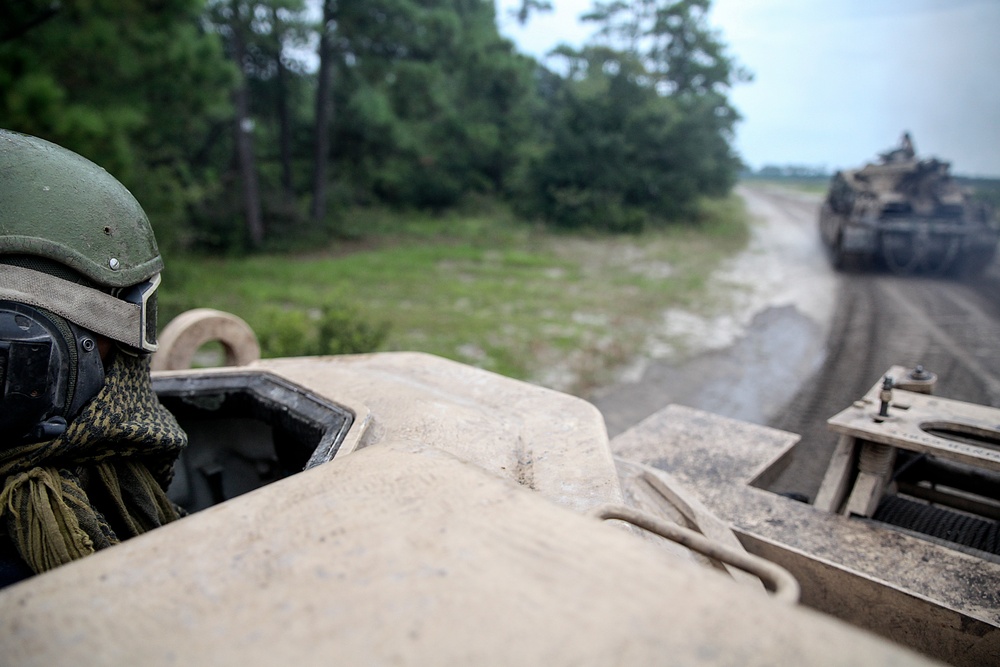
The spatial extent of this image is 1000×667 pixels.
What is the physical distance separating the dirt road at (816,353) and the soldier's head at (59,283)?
3.80m

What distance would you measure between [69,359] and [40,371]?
0.23ft

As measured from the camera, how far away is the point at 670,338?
787 cm

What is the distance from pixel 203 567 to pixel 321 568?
6.9 inches

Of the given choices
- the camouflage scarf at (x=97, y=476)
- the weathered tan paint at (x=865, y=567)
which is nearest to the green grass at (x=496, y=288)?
the weathered tan paint at (x=865, y=567)

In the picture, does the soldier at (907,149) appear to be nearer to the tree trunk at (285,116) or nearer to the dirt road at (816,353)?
the dirt road at (816,353)

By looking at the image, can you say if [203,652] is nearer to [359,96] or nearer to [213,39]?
[213,39]

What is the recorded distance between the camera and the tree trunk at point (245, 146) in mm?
12588

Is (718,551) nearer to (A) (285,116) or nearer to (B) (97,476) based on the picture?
(B) (97,476)

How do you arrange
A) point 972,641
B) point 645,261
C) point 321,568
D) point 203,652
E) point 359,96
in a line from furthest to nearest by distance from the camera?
1. point 359,96
2. point 645,261
3. point 972,641
4. point 321,568
5. point 203,652

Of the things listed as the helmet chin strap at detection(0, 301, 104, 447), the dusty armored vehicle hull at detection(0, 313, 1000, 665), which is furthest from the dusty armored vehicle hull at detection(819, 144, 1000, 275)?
the helmet chin strap at detection(0, 301, 104, 447)

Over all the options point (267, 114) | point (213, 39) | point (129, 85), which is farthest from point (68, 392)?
point (267, 114)

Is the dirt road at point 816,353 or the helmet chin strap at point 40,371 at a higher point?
the helmet chin strap at point 40,371

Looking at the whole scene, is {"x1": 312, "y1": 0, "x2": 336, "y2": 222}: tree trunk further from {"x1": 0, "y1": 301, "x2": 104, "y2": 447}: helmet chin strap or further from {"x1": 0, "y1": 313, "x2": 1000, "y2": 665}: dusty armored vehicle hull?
{"x1": 0, "y1": 313, "x2": 1000, "y2": 665}: dusty armored vehicle hull

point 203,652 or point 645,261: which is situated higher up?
point 203,652
